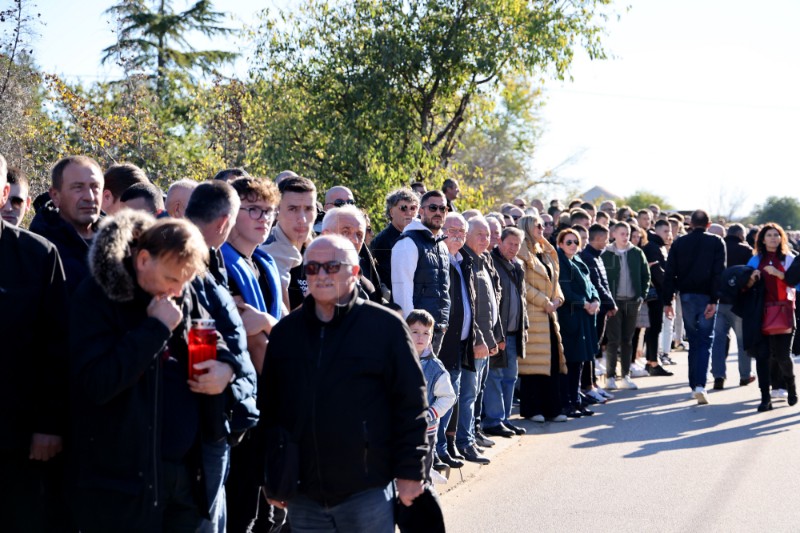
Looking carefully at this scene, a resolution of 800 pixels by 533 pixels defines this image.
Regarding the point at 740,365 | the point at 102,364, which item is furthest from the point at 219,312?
the point at 740,365

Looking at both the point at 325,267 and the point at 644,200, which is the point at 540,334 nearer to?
the point at 325,267

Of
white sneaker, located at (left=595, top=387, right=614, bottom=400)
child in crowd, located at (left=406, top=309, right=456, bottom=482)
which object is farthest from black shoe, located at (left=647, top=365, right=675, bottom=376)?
child in crowd, located at (left=406, top=309, right=456, bottom=482)

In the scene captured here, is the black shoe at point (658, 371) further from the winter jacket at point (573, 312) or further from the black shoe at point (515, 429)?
the black shoe at point (515, 429)

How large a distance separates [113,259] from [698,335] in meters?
11.0

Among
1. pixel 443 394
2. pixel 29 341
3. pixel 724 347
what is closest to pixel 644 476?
pixel 443 394

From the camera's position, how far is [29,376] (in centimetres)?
452

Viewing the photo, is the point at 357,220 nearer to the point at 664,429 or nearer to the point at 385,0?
Result: the point at 664,429

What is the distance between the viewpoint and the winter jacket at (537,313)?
1158 centimetres

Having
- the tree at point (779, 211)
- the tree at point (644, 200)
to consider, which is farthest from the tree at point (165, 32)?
the tree at point (779, 211)

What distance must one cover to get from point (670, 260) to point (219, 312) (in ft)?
35.8

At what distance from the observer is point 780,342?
1283cm

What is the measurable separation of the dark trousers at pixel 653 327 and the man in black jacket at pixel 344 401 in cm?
1213

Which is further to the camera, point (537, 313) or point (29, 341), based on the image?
point (537, 313)

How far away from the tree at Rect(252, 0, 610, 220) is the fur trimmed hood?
37.2ft
